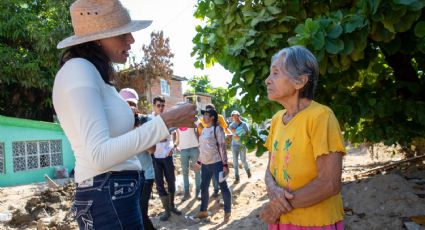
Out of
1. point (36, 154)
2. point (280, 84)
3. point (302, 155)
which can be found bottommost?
point (36, 154)

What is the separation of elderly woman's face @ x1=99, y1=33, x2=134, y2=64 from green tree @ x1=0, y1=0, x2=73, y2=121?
1472 centimetres

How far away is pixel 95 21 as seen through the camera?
5.89 feet

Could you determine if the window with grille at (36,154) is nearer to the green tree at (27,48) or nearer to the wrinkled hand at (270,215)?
the green tree at (27,48)

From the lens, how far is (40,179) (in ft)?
42.8

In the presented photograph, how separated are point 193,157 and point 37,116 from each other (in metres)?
12.5

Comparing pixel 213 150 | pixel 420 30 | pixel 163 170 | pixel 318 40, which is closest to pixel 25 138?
pixel 163 170

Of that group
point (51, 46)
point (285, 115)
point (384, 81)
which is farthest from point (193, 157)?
point (51, 46)

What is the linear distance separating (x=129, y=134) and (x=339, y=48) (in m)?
1.93

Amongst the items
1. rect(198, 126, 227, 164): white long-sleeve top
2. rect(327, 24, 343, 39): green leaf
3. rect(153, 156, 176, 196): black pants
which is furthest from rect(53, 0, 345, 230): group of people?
rect(153, 156, 176, 196): black pants

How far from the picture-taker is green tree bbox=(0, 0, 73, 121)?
50.5ft

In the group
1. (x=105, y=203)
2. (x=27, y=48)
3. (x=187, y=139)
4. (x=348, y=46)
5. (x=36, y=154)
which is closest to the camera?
(x=105, y=203)

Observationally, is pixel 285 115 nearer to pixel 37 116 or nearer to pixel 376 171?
pixel 376 171

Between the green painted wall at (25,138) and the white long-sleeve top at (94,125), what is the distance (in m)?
11.9

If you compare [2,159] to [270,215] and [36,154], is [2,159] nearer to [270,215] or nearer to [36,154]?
[36,154]
